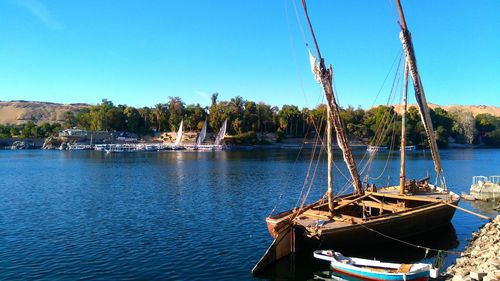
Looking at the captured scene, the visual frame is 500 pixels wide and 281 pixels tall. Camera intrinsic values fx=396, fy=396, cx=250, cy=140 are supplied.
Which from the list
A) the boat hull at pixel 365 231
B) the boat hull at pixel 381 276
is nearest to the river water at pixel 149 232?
the boat hull at pixel 365 231

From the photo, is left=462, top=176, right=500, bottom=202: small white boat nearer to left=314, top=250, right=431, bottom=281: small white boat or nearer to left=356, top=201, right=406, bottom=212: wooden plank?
left=356, top=201, right=406, bottom=212: wooden plank

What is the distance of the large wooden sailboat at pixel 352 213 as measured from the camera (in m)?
27.0

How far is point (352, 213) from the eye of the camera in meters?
34.5

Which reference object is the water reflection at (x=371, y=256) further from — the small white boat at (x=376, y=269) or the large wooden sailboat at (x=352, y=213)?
the small white boat at (x=376, y=269)

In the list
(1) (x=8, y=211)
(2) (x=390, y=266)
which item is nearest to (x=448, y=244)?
(2) (x=390, y=266)

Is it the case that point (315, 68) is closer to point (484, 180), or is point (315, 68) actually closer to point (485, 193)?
point (485, 193)

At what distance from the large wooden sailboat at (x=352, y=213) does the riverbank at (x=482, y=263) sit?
14.8 ft

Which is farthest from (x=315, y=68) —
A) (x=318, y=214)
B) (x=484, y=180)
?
(x=484, y=180)

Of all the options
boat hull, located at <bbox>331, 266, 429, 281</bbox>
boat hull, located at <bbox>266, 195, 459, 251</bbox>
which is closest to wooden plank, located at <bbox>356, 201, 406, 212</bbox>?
boat hull, located at <bbox>266, 195, 459, 251</bbox>

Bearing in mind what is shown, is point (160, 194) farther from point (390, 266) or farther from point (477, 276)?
point (477, 276)

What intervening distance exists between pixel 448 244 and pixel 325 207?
10.9 metres

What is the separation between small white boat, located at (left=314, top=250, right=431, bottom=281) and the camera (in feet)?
72.4

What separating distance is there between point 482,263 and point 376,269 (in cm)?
562

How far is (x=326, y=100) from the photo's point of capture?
31.3 meters
